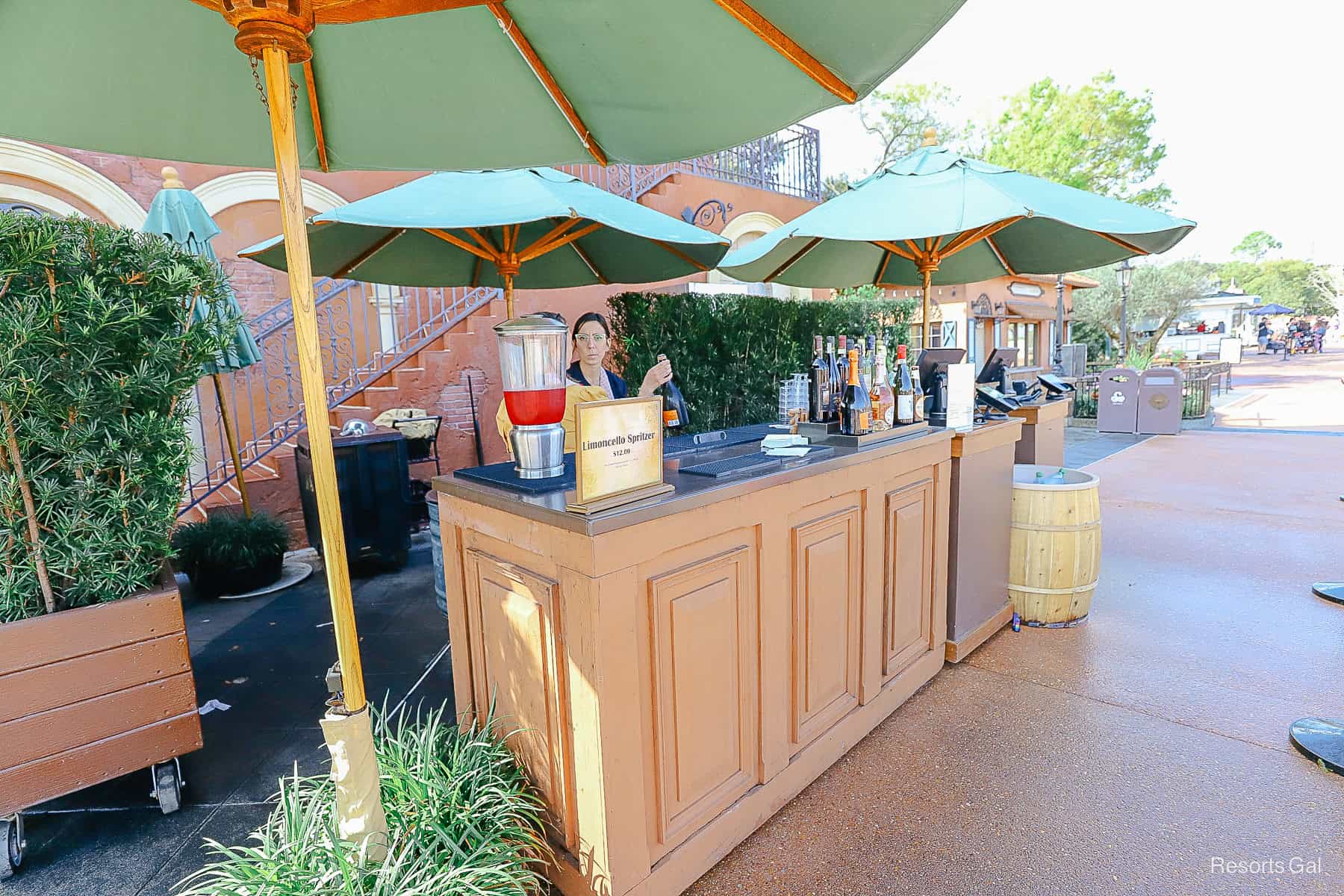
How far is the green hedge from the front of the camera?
212 inches

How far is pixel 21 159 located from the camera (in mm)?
5590

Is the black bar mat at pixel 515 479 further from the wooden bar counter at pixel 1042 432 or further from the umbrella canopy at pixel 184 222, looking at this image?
the wooden bar counter at pixel 1042 432

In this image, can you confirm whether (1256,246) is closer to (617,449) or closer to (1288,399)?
(1288,399)

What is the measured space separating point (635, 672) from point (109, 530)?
197 centimetres

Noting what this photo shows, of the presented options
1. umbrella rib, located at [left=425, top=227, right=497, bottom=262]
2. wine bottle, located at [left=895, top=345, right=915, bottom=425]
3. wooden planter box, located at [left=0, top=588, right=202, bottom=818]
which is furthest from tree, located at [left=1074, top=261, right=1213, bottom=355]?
wooden planter box, located at [left=0, top=588, right=202, bottom=818]

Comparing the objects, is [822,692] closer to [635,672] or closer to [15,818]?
[635,672]

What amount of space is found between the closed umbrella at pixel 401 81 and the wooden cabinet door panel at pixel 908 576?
61.4 inches

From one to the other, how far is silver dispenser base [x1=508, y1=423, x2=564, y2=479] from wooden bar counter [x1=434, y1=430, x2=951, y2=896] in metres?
0.14

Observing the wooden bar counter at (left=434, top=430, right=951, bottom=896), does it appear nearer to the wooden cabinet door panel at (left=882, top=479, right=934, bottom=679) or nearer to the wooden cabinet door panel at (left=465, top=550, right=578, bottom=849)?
the wooden cabinet door panel at (left=465, top=550, right=578, bottom=849)

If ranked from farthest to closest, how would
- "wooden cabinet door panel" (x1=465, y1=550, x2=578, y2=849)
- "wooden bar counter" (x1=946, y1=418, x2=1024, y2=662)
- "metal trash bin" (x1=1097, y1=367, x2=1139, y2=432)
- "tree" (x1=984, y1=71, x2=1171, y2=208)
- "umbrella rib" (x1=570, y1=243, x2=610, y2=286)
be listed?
"tree" (x1=984, y1=71, x2=1171, y2=208)
"metal trash bin" (x1=1097, y1=367, x2=1139, y2=432)
"umbrella rib" (x1=570, y1=243, x2=610, y2=286)
"wooden bar counter" (x1=946, y1=418, x2=1024, y2=662)
"wooden cabinet door panel" (x1=465, y1=550, x2=578, y2=849)

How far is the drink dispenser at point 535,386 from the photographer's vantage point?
1742 mm

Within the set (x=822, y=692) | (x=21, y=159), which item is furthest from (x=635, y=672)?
(x=21, y=159)

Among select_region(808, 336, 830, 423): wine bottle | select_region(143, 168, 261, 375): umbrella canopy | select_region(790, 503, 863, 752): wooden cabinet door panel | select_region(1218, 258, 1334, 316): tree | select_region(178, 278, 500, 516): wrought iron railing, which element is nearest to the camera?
select_region(790, 503, 863, 752): wooden cabinet door panel

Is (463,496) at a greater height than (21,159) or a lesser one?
lesser
